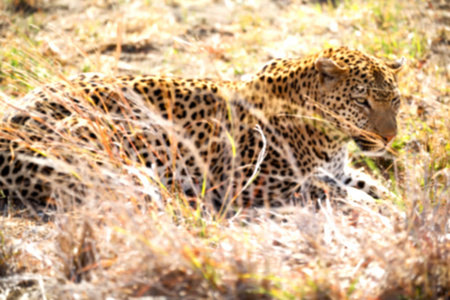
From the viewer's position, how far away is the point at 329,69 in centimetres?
503

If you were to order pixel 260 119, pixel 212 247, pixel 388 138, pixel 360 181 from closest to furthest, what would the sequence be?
1. pixel 212 247
2. pixel 388 138
3. pixel 260 119
4. pixel 360 181

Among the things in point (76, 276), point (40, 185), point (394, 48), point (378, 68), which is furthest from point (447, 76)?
point (76, 276)

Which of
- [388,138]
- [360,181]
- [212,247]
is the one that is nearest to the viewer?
[212,247]

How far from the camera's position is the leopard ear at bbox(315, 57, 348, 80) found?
4980 millimetres

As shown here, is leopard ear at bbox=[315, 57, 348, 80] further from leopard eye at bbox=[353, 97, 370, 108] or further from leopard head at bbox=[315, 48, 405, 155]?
leopard eye at bbox=[353, 97, 370, 108]

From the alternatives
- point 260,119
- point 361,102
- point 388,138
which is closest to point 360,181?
point 388,138

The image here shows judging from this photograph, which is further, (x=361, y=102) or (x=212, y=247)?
(x=361, y=102)

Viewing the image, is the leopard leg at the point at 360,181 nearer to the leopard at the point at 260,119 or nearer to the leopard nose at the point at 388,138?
the leopard at the point at 260,119

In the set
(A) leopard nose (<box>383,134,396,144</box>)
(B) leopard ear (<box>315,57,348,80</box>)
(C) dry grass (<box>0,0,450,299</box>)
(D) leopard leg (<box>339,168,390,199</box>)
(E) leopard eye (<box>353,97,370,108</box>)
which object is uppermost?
(B) leopard ear (<box>315,57,348,80</box>)

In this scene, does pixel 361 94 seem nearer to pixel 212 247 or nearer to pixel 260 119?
pixel 260 119

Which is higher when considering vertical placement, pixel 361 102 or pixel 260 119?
pixel 361 102

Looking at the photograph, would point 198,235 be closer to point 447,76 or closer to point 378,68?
point 378,68

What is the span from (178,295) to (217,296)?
218 millimetres

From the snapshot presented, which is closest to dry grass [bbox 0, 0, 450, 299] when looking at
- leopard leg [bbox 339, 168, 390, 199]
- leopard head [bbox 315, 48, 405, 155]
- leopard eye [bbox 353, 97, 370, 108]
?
leopard leg [bbox 339, 168, 390, 199]
